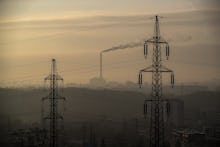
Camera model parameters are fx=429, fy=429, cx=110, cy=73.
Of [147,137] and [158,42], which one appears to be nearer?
[158,42]

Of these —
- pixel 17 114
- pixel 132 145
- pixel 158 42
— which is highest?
pixel 158 42

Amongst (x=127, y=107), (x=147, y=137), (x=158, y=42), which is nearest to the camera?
(x=158, y=42)

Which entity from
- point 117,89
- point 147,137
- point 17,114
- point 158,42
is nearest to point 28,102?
point 17,114

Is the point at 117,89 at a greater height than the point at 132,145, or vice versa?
the point at 117,89

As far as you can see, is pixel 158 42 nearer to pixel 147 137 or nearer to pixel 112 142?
pixel 147 137

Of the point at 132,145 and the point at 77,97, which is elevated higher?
the point at 77,97

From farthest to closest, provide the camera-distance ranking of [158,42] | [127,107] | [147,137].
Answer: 1. [127,107]
2. [147,137]
3. [158,42]

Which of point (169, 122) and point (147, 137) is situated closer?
point (147, 137)

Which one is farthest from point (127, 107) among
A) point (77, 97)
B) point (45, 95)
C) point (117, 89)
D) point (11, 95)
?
point (11, 95)

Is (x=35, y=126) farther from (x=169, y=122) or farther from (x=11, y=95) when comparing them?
(x=169, y=122)
